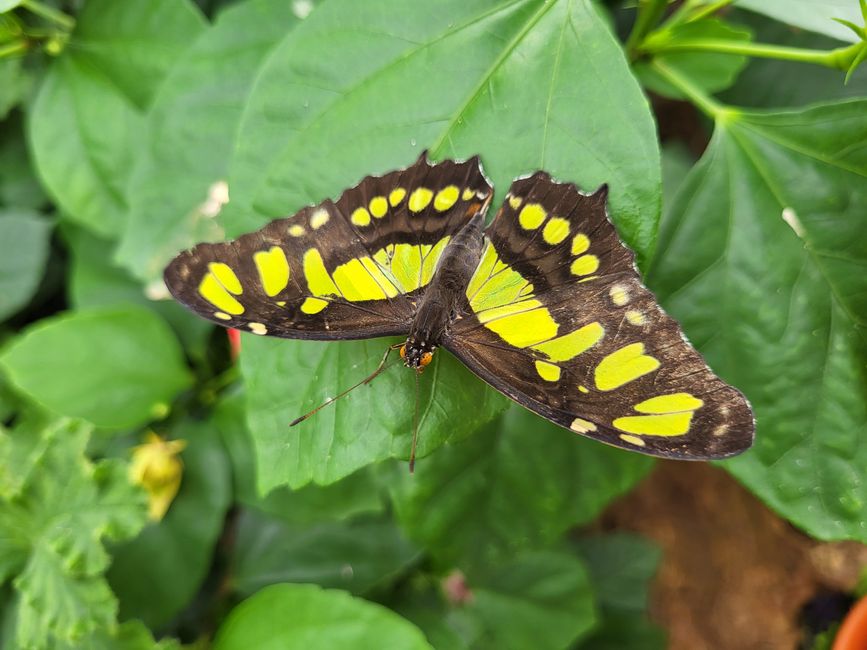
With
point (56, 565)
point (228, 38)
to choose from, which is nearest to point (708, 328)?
point (228, 38)

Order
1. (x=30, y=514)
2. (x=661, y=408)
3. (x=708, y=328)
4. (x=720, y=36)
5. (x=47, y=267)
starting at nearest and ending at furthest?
(x=661, y=408) → (x=708, y=328) → (x=720, y=36) → (x=30, y=514) → (x=47, y=267)

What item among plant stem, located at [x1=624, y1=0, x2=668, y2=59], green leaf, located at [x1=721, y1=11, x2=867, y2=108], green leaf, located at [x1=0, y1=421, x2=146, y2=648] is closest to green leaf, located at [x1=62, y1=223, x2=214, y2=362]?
green leaf, located at [x1=0, y1=421, x2=146, y2=648]

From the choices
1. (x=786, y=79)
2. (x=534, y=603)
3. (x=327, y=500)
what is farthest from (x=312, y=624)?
(x=786, y=79)

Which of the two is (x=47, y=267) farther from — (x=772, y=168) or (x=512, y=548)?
(x=772, y=168)

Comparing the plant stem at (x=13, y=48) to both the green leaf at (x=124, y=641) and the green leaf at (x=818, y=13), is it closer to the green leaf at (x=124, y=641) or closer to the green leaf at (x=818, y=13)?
the green leaf at (x=124, y=641)

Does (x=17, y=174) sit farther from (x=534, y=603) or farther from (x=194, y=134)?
(x=534, y=603)

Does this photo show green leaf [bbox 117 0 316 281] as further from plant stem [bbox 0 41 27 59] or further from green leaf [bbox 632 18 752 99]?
green leaf [bbox 632 18 752 99]
